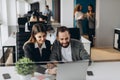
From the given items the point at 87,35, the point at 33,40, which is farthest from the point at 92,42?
the point at 33,40

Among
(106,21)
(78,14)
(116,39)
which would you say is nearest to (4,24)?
(78,14)

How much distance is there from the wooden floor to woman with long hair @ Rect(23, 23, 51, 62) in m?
0.62

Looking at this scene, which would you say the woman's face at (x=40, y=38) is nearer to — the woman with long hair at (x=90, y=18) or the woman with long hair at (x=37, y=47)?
the woman with long hair at (x=37, y=47)

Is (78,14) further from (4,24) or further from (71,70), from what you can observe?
(71,70)

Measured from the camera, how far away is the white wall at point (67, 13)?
262 centimetres

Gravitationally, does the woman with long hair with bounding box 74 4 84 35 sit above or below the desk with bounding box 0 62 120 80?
above

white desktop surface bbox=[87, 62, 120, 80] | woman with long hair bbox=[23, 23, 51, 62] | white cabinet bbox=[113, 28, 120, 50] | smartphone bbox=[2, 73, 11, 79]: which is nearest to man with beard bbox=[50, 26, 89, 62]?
woman with long hair bbox=[23, 23, 51, 62]

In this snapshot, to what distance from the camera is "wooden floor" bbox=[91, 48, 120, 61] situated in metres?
2.66

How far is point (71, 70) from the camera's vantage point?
147 centimetres

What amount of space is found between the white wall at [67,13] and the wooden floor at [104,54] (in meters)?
0.47

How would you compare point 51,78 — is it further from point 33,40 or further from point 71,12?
point 71,12

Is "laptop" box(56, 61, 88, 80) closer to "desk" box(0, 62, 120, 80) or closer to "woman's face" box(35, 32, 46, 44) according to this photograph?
"desk" box(0, 62, 120, 80)

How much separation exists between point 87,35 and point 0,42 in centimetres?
105

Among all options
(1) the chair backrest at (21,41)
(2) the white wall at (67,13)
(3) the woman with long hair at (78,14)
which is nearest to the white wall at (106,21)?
(3) the woman with long hair at (78,14)
